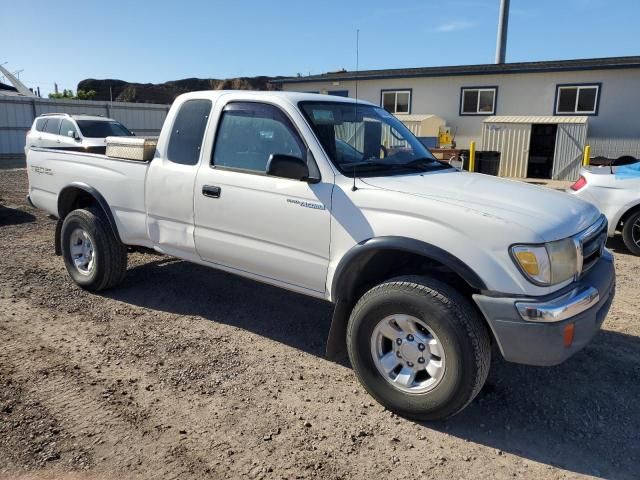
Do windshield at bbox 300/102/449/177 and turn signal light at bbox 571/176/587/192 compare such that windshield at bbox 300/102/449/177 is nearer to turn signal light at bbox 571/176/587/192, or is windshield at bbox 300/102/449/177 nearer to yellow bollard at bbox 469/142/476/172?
turn signal light at bbox 571/176/587/192

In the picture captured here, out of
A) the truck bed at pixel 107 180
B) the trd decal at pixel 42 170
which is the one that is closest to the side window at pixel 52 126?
the trd decal at pixel 42 170

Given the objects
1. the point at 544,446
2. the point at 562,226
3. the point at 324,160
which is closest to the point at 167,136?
the point at 324,160

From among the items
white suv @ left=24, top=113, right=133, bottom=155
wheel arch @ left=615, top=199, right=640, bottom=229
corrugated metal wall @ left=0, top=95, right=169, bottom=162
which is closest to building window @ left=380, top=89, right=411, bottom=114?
white suv @ left=24, top=113, right=133, bottom=155

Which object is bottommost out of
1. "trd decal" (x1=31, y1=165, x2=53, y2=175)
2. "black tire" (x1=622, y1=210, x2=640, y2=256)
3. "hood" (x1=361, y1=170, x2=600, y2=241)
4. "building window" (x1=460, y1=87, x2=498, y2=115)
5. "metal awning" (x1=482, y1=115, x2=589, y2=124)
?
"black tire" (x1=622, y1=210, x2=640, y2=256)

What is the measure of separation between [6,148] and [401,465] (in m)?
24.9

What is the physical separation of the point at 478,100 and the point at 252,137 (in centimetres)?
1891

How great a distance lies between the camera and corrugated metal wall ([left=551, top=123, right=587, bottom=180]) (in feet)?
59.1

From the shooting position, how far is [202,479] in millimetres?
2707

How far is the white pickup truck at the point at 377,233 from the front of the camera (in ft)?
9.61

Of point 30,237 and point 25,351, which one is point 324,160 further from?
point 30,237

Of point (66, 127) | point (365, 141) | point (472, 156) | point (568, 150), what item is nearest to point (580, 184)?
point (365, 141)

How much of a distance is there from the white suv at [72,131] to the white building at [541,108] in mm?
12229

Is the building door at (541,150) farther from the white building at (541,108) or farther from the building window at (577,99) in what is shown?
the building window at (577,99)

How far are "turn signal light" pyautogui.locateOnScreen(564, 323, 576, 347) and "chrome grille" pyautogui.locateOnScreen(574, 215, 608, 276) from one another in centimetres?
39
